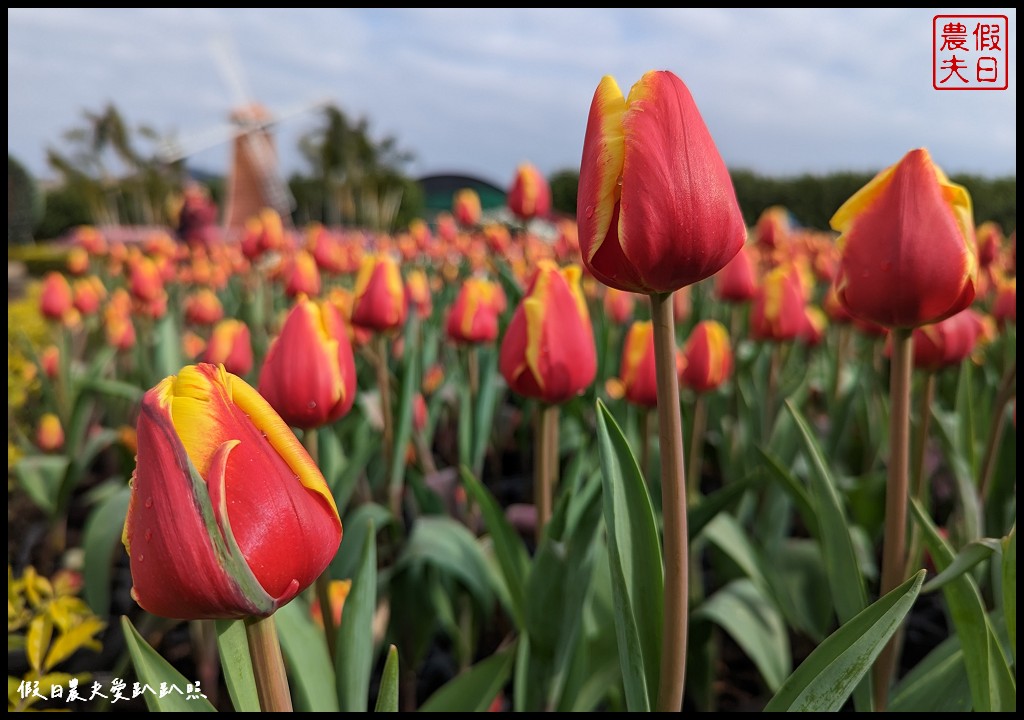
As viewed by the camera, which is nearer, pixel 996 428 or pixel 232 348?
pixel 996 428

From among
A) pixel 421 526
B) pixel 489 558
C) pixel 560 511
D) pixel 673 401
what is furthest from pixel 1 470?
pixel 673 401

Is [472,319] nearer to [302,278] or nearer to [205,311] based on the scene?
[302,278]

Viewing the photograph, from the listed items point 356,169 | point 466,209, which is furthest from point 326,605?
point 356,169

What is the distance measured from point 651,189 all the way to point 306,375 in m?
0.66

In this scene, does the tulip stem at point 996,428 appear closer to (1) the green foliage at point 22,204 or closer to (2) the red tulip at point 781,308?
(2) the red tulip at point 781,308

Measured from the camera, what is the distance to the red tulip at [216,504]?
1.78 ft

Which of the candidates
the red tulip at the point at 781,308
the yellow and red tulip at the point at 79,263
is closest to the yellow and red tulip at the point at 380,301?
the red tulip at the point at 781,308

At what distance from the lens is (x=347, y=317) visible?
2.42 metres

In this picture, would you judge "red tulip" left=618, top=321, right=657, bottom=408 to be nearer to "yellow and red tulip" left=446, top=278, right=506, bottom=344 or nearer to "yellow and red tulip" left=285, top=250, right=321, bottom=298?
"yellow and red tulip" left=446, top=278, right=506, bottom=344

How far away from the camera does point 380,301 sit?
6.20ft

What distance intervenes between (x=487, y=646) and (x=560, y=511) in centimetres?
85

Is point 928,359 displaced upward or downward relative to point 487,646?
upward

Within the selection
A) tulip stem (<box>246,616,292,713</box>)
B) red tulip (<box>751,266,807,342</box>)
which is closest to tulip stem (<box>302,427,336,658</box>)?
tulip stem (<box>246,616,292,713</box>)

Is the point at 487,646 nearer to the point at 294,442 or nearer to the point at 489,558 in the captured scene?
the point at 489,558
